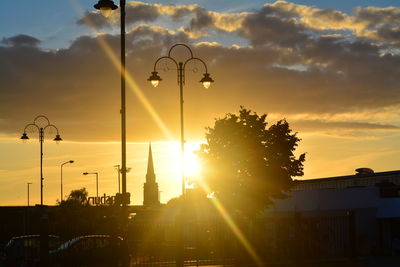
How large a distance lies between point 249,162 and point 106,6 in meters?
43.5

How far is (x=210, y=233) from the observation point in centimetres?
3062

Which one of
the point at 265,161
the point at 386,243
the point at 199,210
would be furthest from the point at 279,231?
the point at 199,210

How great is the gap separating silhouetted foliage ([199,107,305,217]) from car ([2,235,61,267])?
116ft

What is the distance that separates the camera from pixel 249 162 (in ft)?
A: 206

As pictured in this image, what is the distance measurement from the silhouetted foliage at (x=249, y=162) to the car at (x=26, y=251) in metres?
35.5

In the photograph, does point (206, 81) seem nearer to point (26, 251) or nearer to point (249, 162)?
point (26, 251)

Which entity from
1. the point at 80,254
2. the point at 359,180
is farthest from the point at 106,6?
the point at 359,180

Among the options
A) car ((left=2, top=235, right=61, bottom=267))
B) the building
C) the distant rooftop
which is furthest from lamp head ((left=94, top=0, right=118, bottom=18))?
the distant rooftop

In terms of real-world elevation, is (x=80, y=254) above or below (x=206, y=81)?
below

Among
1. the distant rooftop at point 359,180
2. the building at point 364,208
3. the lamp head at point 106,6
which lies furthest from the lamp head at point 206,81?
the distant rooftop at point 359,180

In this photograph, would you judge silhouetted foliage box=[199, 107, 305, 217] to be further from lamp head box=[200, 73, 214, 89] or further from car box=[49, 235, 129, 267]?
car box=[49, 235, 129, 267]

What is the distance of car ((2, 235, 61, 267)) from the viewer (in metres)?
26.0

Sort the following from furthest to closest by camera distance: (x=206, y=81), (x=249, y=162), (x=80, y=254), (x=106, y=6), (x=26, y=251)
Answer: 1. (x=249, y=162)
2. (x=206, y=81)
3. (x=80, y=254)
4. (x=26, y=251)
5. (x=106, y=6)

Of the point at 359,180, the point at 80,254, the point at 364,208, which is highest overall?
the point at 359,180
